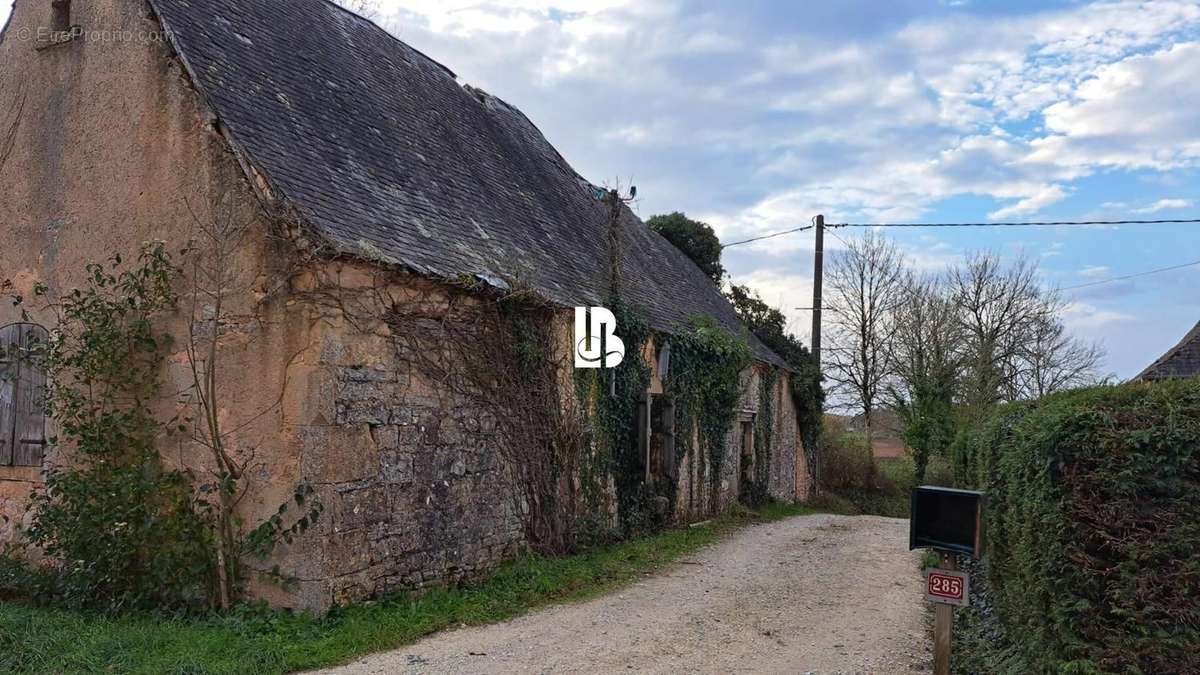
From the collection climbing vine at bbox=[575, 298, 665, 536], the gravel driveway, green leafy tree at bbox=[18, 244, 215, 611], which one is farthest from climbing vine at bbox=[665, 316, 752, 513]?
green leafy tree at bbox=[18, 244, 215, 611]

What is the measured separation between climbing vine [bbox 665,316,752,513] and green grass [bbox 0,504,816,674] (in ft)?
18.0

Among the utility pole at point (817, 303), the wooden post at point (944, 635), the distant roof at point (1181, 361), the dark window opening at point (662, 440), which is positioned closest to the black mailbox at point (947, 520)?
the wooden post at point (944, 635)

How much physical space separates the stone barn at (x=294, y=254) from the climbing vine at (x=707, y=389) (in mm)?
2638

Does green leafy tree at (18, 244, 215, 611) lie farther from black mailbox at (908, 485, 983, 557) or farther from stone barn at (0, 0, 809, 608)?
black mailbox at (908, 485, 983, 557)

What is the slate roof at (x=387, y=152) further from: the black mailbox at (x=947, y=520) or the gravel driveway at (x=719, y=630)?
the black mailbox at (x=947, y=520)

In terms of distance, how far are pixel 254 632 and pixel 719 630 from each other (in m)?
3.58

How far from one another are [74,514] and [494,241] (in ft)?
17.1

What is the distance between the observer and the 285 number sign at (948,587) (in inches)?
201

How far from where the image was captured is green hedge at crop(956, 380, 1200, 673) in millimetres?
4293

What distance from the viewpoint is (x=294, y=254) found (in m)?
7.34

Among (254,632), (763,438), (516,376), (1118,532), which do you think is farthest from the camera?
(763,438)

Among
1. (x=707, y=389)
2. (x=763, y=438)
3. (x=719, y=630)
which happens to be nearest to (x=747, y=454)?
(x=763, y=438)

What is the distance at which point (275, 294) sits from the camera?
24.2 feet

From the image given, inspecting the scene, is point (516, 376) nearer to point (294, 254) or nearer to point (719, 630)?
point (294, 254)
